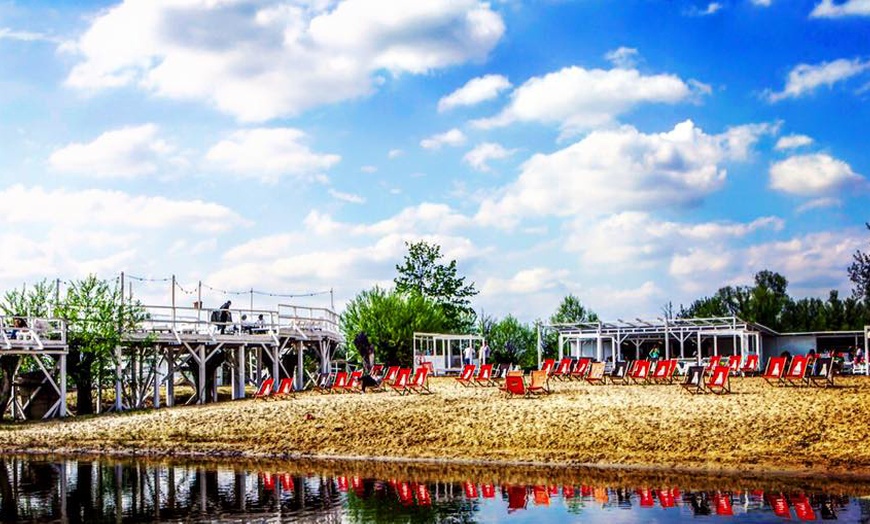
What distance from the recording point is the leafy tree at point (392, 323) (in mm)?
55219

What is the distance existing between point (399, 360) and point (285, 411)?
28.3m

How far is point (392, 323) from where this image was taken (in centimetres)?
5550

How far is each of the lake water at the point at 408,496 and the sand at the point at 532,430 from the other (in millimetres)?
1264

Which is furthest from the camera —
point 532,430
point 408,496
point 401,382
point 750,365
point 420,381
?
point 750,365

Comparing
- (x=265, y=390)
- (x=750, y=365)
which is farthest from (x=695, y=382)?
(x=265, y=390)

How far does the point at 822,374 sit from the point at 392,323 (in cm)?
2924

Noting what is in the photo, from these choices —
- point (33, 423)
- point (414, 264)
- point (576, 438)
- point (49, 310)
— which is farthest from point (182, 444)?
point (414, 264)

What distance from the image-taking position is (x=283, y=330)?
3869 centimetres

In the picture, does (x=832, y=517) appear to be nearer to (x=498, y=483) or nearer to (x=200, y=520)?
(x=498, y=483)

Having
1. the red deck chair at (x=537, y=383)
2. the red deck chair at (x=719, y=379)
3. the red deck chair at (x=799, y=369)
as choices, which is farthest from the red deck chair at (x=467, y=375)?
the red deck chair at (x=799, y=369)

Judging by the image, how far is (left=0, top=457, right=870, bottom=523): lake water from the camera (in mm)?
14430

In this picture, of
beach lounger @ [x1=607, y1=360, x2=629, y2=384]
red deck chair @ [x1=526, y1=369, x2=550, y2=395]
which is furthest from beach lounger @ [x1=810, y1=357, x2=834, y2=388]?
red deck chair @ [x1=526, y1=369, x2=550, y2=395]

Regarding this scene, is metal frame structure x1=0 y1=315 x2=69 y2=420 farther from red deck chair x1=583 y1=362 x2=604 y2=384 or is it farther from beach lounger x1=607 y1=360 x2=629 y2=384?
beach lounger x1=607 y1=360 x2=629 y2=384

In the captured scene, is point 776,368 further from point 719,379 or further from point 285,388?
point 285,388
